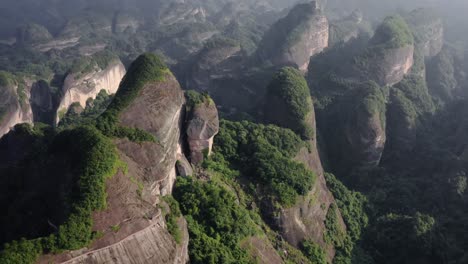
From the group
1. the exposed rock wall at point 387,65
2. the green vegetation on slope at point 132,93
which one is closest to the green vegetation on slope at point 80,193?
the green vegetation on slope at point 132,93

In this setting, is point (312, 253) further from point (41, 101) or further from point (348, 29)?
point (348, 29)

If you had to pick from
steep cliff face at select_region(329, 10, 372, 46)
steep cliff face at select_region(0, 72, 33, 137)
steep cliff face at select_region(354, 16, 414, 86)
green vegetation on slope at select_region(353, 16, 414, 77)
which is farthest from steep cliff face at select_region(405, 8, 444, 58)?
steep cliff face at select_region(0, 72, 33, 137)

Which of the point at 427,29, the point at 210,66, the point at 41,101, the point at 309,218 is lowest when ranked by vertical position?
the point at 41,101

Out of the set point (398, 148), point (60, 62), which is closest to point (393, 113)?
point (398, 148)

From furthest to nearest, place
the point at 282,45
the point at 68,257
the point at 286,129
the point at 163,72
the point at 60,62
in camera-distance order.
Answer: the point at 60,62 → the point at 282,45 → the point at 286,129 → the point at 163,72 → the point at 68,257

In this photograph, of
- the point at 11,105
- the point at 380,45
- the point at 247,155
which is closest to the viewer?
the point at 247,155

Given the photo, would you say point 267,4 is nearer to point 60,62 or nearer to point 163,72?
point 60,62

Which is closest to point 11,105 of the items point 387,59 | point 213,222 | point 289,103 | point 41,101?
point 41,101
